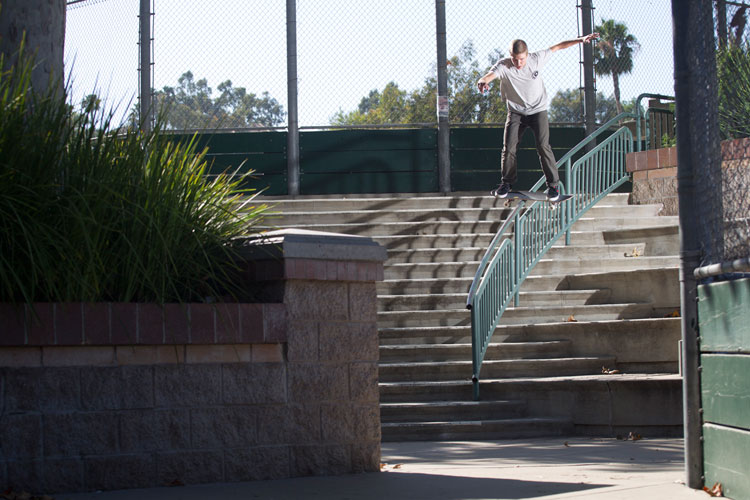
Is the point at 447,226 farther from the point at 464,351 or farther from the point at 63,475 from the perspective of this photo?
the point at 63,475

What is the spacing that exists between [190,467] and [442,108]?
1165 cm

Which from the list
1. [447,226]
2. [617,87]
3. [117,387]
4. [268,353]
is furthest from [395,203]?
[117,387]

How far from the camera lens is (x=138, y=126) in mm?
5094

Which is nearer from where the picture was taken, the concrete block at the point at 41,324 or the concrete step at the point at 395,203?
the concrete block at the point at 41,324

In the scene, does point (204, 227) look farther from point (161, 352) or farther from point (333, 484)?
point (333, 484)

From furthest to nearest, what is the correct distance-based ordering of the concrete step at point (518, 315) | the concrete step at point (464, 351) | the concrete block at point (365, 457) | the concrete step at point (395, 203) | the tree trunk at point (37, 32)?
the concrete step at point (395, 203), the concrete step at point (518, 315), the concrete step at point (464, 351), the tree trunk at point (37, 32), the concrete block at point (365, 457)

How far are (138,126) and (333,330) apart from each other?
1608mm

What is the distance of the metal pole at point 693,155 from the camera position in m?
4.66

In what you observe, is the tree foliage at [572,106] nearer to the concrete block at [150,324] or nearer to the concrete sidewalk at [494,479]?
the concrete sidewalk at [494,479]

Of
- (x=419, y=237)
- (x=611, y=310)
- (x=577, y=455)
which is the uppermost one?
(x=419, y=237)

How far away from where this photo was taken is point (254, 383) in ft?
16.2

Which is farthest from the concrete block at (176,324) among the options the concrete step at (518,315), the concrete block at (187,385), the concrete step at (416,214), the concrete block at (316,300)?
the concrete step at (416,214)

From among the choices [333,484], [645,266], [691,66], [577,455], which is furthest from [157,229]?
[645,266]

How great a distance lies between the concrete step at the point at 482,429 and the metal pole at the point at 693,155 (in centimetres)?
361
